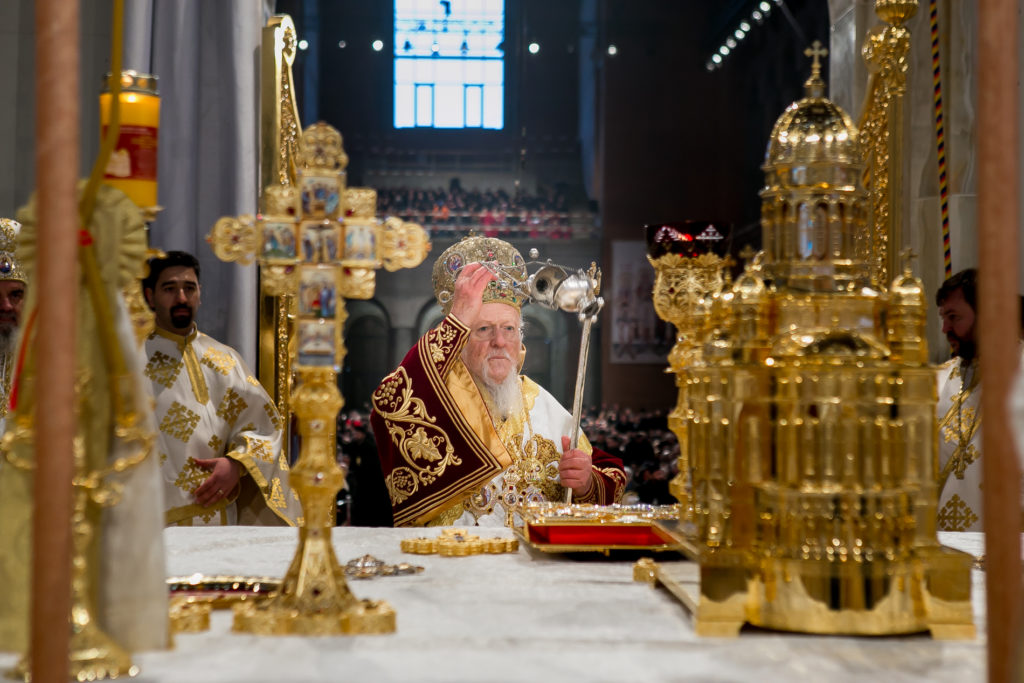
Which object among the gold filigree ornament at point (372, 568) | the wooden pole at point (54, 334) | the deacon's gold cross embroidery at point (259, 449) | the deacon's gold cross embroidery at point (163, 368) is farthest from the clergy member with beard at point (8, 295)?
the wooden pole at point (54, 334)

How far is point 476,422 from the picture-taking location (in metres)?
3.72

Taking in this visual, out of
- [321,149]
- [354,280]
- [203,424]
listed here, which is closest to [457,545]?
[354,280]

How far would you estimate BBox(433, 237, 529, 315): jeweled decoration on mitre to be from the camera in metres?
3.89

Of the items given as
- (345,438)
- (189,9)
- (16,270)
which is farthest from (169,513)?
(345,438)

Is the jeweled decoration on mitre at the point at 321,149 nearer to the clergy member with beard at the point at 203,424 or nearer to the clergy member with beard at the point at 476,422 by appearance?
the clergy member with beard at the point at 476,422

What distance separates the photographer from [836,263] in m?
1.78

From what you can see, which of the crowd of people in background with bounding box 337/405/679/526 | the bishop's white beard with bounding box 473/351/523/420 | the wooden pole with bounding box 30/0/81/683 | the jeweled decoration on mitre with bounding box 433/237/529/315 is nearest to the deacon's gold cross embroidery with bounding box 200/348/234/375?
the jeweled decoration on mitre with bounding box 433/237/529/315

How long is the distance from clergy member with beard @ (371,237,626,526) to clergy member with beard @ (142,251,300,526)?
0.52 m

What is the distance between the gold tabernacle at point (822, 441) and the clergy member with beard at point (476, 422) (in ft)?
5.87

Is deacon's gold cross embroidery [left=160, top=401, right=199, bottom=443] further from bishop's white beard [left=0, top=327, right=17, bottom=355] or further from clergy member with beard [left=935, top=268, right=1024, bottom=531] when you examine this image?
clergy member with beard [left=935, top=268, right=1024, bottom=531]

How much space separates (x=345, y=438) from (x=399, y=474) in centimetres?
625

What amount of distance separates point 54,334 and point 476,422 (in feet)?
8.43

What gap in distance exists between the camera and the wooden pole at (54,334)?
118 cm

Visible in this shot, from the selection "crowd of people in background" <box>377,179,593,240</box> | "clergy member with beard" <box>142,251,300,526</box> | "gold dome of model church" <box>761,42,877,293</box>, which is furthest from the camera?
"crowd of people in background" <box>377,179,593,240</box>
